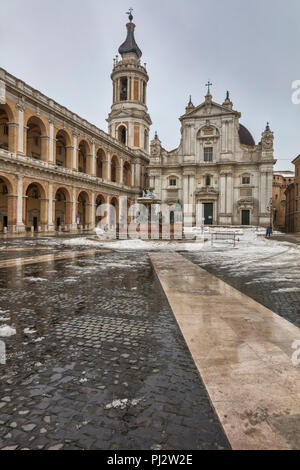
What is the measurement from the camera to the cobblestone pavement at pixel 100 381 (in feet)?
6.53

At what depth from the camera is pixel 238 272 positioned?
8883 mm

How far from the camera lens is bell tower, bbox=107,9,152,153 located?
52.6m

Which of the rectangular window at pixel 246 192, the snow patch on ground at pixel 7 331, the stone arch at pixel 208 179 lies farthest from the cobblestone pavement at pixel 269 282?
the stone arch at pixel 208 179

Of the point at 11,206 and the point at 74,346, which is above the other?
the point at 11,206

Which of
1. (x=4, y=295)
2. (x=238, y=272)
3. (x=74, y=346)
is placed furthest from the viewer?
(x=238, y=272)

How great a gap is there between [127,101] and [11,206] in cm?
3476

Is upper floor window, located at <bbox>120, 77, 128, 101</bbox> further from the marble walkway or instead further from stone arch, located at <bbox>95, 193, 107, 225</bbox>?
the marble walkway

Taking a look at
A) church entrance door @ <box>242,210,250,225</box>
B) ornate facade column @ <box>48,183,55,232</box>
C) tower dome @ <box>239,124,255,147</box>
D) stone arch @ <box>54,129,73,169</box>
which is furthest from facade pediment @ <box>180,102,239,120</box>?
ornate facade column @ <box>48,183,55,232</box>

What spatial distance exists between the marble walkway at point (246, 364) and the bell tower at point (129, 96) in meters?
52.3

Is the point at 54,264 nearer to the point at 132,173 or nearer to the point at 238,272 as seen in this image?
the point at 238,272

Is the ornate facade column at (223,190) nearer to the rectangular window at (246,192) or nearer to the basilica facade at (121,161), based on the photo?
the basilica facade at (121,161)
